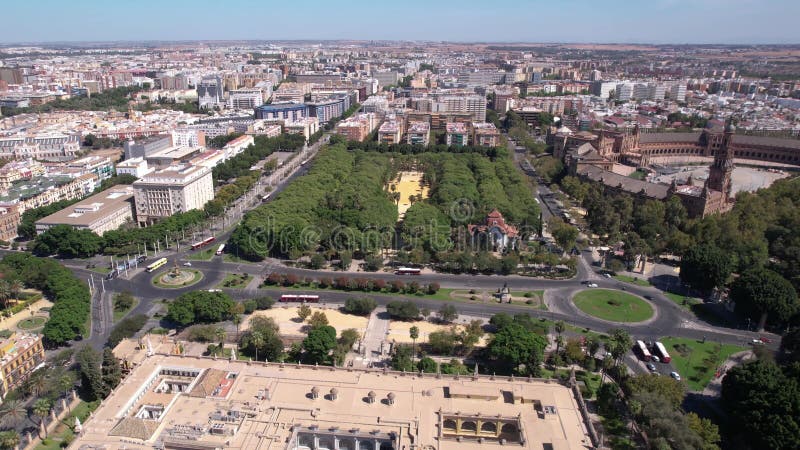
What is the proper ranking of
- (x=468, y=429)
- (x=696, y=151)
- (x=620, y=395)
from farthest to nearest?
1. (x=696, y=151)
2. (x=620, y=395)
3. (x=468, y=429)

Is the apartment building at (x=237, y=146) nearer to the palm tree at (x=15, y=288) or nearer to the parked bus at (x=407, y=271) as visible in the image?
the palm tree at (x=15, y=288)

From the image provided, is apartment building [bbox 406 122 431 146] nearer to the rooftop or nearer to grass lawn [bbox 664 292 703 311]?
the rooftop

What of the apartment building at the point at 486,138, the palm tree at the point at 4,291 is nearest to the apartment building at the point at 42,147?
the palm tree at the point at 4,291

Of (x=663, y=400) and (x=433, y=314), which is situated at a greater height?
(x=663, y=400)

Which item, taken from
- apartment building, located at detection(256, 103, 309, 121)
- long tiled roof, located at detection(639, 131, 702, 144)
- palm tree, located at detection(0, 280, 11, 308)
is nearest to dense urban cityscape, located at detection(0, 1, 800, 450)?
palm tree, located at detection(0, 280, 11, 308)

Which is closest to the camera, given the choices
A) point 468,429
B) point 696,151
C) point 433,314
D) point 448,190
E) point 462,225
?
point 468,429

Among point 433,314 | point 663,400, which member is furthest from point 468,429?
point 433,314

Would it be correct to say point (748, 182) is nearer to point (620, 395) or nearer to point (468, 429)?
point (620, 395)
